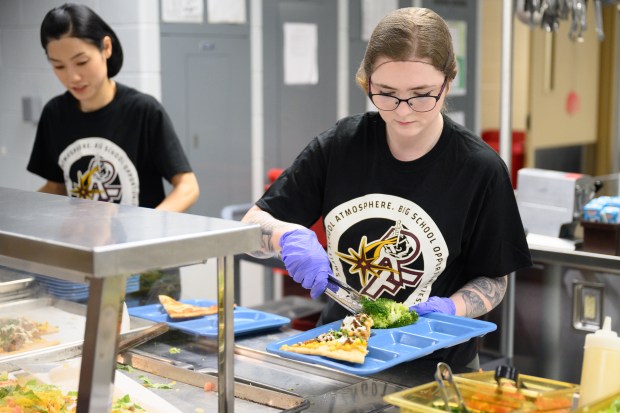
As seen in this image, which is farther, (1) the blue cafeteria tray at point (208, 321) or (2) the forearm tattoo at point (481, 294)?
(1) the blue cafeteria tray at point (208, 321)

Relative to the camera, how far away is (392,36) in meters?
2.07

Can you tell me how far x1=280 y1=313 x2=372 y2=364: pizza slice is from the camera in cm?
178

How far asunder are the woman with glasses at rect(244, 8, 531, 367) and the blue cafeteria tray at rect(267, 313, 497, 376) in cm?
7

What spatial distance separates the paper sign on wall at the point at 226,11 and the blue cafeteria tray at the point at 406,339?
306cm

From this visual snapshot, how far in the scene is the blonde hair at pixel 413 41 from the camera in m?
2.05

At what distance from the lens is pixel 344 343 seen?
1.84 metres

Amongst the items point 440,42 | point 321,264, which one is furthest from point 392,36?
point 321,264

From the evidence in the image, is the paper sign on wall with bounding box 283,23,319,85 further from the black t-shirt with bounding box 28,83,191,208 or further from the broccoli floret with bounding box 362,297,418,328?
the broccoli floret with bounding box 362,297,418,328

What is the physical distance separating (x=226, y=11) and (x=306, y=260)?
9.81ft

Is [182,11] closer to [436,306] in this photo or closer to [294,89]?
[294,89]

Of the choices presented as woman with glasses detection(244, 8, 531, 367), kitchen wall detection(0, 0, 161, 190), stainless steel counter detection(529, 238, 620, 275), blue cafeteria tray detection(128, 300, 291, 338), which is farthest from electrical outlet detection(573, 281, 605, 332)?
kitchen wall detection(0, 0, 161, 190)

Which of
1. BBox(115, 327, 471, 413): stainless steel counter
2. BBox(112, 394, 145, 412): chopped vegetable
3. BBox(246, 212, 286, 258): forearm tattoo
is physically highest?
BBox(246, 212, 286, 258): forearm tattoo

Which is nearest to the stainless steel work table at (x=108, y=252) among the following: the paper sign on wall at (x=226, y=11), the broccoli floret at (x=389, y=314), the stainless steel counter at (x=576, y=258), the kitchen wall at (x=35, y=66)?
the broccoli floret at (x=389, y=314)

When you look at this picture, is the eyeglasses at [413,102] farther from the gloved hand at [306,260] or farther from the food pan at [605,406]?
the food pan at [605,406]
